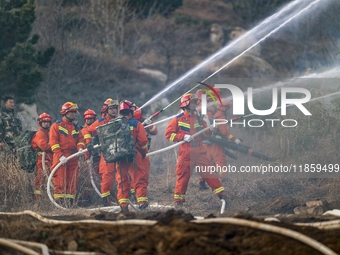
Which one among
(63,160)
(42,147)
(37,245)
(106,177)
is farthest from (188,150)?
(37,245)

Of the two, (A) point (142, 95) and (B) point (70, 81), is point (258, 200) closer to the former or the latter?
(B) point (70, 81)

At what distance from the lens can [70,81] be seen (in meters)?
24.0

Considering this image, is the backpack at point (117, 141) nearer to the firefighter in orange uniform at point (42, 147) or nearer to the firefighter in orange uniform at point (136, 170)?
the firefighter in orange uniform at point (136, 170)

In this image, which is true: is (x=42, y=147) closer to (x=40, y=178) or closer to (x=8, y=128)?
(x=40, y=178)

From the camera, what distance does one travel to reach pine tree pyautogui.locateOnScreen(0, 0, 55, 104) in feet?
50.8

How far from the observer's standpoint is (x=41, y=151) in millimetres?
12625

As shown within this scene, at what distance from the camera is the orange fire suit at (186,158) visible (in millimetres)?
11594

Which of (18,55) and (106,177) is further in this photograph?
(18,55)

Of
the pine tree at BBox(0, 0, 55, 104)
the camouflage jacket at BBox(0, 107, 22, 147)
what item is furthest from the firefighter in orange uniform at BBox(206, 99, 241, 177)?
the pine tree at BBox(0, 0, 55, 104)

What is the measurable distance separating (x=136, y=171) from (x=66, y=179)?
1.48m

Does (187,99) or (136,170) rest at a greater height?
(187,99)

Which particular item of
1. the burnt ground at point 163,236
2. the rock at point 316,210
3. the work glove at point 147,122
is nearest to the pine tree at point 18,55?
the work glove at point 147,122

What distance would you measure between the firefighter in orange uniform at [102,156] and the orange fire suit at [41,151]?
0.77m

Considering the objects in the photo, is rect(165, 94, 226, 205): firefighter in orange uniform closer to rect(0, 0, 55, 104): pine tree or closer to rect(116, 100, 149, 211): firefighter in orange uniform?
rect(116, 100, 149, 211): firefighter in orange uniform
